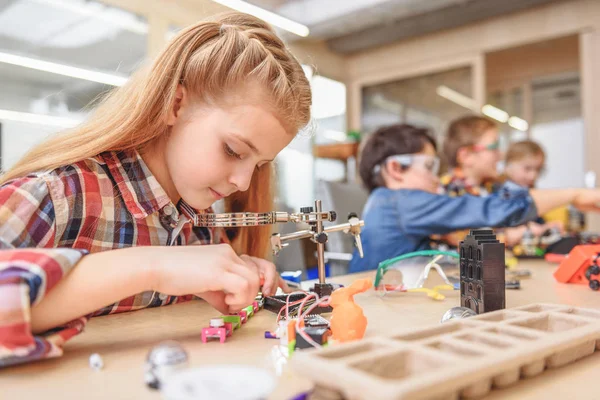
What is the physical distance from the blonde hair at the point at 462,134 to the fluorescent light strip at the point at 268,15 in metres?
1.41

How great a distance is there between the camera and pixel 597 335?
0.57 m

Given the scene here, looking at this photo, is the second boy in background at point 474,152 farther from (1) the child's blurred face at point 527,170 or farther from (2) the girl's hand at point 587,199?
(2) the girl's hand at point 587,199

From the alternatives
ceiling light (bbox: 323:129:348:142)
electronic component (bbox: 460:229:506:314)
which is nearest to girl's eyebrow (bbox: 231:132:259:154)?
electronic component (bbox: 460:229:506:314)

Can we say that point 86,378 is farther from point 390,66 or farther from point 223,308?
point 390,66

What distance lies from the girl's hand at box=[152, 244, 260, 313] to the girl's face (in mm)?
257

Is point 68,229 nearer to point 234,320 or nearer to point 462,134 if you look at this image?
point 234,320

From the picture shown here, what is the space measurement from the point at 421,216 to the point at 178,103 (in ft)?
3.58

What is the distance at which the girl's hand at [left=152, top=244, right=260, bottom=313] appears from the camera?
0.63m

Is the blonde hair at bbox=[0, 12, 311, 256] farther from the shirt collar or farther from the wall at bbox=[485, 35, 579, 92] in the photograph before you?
the wall at bbox=[485, 35, 579, 92]

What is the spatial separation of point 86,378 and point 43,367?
0.07m

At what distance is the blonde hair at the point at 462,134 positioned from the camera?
2975mm

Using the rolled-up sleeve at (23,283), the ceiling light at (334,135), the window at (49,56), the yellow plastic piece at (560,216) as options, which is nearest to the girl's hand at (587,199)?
the rolled-up sleeve at (23,283)

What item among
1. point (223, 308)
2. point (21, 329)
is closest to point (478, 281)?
point (223, 308)

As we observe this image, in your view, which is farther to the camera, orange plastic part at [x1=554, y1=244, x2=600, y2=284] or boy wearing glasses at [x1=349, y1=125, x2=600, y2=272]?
boy wearing glasses at [x1=349, y1=125, x2=600, y2=272]
